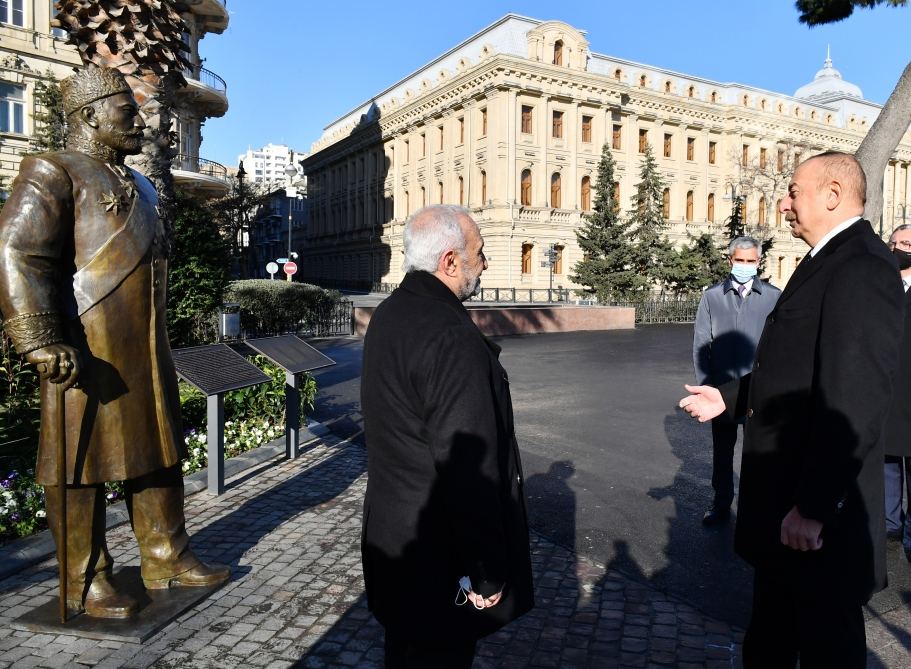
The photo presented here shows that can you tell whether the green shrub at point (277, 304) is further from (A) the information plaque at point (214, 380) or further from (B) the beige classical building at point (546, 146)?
(B) the beige classical building at point (546, 146)

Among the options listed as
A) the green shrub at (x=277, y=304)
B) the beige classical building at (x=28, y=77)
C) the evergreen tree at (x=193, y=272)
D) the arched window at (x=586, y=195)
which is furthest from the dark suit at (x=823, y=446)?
the arched window at (x=586, y=195)

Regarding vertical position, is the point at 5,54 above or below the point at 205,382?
above

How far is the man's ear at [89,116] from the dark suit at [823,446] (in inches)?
124

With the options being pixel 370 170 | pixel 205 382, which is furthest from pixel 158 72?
pixel 370 170

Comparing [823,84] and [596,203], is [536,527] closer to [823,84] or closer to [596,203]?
[596,203]

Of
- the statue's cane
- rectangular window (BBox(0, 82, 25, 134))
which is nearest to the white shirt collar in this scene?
the statue's cane

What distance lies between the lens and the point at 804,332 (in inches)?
97.9

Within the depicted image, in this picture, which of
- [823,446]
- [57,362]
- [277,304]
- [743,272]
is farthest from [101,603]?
[277,304]

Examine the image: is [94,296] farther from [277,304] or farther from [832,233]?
[277,304]

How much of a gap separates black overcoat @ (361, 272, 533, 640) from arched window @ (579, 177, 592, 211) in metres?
50.8

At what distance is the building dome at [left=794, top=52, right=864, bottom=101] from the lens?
2938 inches

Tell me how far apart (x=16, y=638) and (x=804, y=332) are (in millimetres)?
3714

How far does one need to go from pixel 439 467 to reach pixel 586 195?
51.7 m

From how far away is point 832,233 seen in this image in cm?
253
